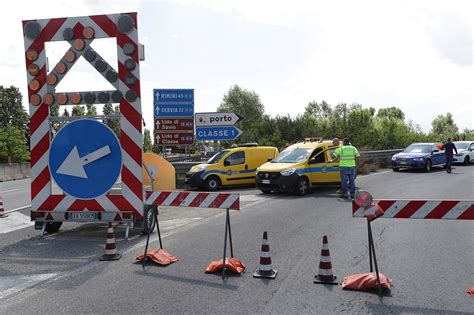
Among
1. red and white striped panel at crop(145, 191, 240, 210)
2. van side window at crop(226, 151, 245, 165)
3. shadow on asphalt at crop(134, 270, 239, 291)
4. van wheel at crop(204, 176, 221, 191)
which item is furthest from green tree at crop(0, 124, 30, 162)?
shadow on asphalt at crop(134, 270, 239, 291)

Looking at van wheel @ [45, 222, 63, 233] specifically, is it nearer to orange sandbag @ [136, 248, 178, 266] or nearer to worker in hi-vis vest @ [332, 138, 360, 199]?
orange sandbag @ [136, 248, 178, 266]

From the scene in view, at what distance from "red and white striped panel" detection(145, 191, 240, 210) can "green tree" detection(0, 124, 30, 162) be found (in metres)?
37.6

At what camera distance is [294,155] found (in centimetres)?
1512

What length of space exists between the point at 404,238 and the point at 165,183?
183 inches

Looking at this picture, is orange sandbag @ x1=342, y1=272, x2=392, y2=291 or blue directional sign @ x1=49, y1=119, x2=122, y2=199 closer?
orange sandbag @ x1=342, y1=272, x2=392, y2=291

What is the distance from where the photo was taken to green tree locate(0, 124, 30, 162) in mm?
40131

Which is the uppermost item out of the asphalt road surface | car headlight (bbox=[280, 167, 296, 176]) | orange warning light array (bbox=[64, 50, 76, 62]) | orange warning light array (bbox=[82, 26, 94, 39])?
orange warning light array (bbox=[82, 26, 94, 39])

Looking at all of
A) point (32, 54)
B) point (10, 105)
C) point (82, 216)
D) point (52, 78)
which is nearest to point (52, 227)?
point (82, 216)

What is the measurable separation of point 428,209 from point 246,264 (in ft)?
8.14

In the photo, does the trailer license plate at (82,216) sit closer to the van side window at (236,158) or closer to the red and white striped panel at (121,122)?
the red and white striped panel at (121,122)

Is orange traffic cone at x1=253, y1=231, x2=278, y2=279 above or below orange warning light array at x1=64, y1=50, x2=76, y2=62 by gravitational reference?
below

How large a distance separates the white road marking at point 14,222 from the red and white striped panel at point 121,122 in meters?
1.81

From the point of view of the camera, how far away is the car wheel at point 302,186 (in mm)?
14000

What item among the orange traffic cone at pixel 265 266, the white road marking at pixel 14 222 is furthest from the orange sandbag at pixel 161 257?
the white road marking at pixel 14 222
